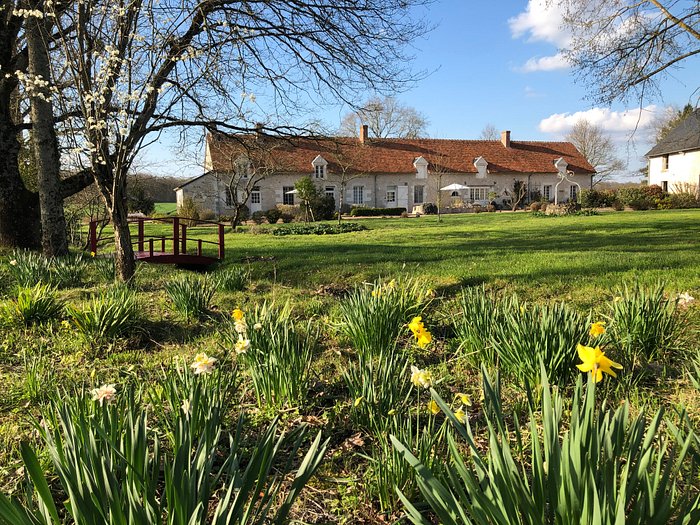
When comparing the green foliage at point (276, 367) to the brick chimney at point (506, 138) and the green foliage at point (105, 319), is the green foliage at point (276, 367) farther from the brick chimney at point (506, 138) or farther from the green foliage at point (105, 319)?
the brick chimney at point (506, 138)

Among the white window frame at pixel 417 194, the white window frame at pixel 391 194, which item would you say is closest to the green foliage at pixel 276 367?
the white window frame at pixel 391 194

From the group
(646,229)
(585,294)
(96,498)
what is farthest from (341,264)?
(646,229)

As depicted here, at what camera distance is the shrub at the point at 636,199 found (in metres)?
26.8

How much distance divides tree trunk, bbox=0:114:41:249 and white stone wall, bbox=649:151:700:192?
37248 millimetres

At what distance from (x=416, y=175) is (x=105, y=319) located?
119 feet

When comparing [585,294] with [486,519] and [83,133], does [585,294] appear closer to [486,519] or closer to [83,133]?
[486,519]

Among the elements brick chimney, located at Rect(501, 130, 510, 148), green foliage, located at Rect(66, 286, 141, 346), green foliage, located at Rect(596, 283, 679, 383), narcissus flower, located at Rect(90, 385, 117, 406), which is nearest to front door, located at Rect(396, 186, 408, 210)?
brick chimney, located at Rect(501, 130, 510, 148)

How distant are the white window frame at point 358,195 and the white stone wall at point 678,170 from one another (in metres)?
22.1

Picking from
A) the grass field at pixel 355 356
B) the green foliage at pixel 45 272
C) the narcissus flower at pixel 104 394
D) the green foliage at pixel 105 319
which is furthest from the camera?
the green foliage at pixel 45 272

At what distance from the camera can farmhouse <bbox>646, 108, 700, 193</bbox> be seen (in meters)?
34.8

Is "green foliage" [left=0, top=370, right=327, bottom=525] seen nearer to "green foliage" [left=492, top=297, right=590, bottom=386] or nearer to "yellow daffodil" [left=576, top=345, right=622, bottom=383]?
"yellow daffodil" [left=576, top=345, right=622, bottom=383]

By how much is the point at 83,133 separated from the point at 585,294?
6597 mm

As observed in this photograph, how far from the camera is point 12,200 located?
1031cm

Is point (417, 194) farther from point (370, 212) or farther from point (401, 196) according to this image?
point (370, 212)
